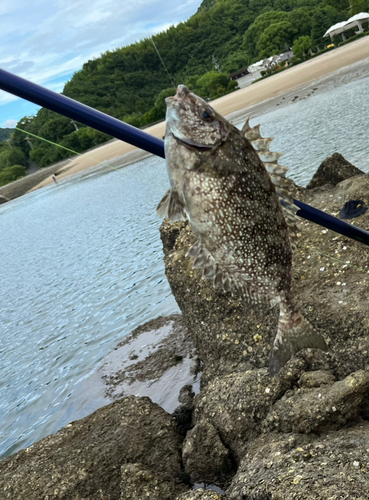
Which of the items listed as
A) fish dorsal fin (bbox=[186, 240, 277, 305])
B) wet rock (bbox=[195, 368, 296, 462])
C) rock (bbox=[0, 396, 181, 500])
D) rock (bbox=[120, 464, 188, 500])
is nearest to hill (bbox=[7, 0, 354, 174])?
rock (bbox=[0, 396, 181, 500])

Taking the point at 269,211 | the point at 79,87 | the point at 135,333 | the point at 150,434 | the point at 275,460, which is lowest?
the point at 135,333

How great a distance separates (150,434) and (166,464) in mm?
421

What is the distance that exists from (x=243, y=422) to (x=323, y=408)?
104cm

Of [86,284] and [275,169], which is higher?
[275,169]

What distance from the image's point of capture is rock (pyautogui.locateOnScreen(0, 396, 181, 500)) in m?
4.61

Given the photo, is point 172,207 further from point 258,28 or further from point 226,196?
point 258,28

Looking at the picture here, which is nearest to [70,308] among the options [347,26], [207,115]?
[207,115]

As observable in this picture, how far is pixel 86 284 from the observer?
661 inches

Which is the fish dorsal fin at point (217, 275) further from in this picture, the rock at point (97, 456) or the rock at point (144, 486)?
the rock at point (97, 456)

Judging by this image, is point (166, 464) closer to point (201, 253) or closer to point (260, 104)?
point (201, 253)

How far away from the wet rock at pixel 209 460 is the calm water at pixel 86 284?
2.85 metres

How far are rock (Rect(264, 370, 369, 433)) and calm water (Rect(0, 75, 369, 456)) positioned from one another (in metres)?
2.69

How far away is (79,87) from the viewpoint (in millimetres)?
87438

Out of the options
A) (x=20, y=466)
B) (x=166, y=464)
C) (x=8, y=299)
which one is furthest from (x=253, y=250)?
(x=8, y=299)
